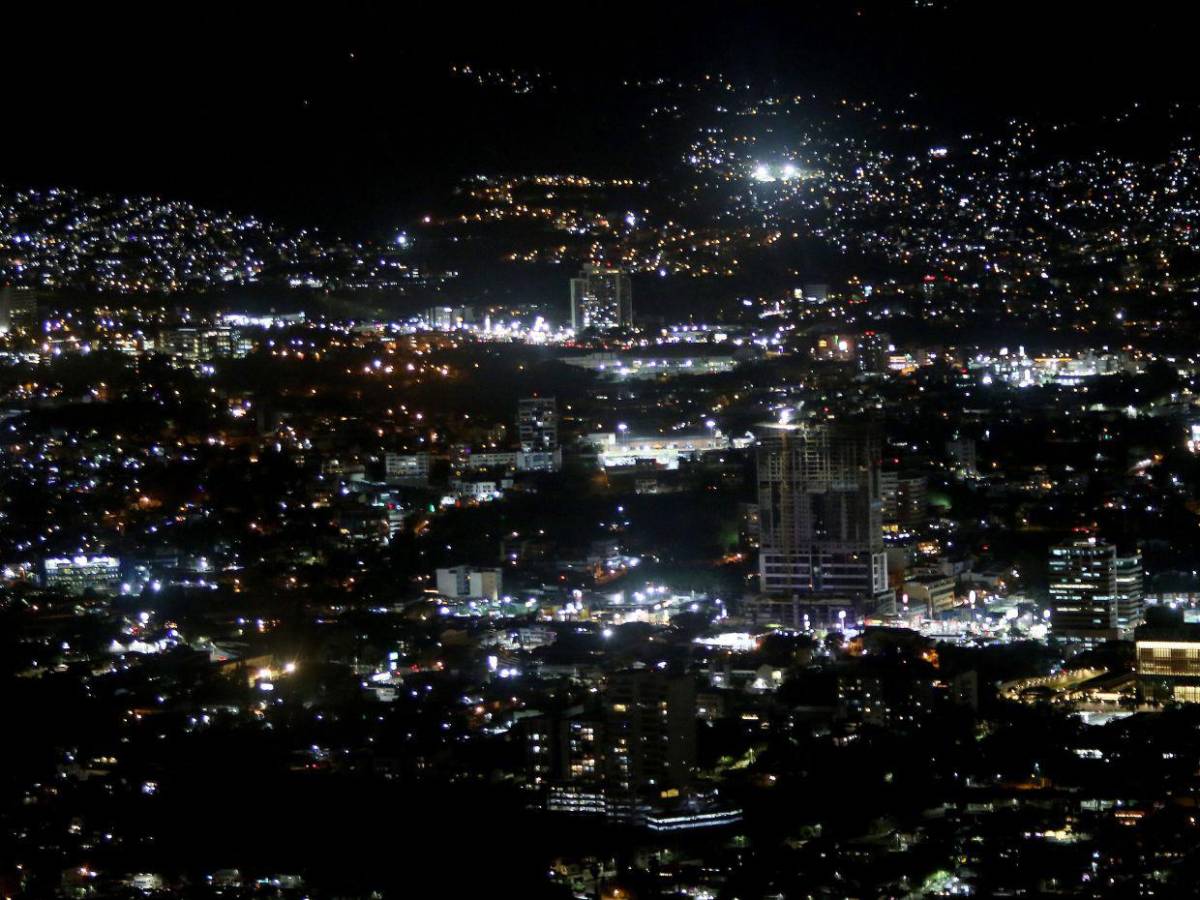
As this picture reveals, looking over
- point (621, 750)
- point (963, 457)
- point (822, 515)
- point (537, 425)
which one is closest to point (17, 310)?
point (537, 425)

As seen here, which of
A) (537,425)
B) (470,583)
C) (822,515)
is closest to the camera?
(822,515)

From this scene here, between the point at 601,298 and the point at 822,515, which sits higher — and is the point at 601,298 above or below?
above

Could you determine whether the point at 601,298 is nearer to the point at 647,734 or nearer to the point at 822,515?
the point at 822,515

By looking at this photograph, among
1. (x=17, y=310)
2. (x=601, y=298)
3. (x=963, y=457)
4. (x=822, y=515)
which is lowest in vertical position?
(x=822, y=515)

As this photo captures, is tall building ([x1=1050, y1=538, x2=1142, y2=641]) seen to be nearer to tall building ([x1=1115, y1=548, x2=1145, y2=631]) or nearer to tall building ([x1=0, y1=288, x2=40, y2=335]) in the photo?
tall building ([x1=1115, y1=548, x2=1145, y2=631])

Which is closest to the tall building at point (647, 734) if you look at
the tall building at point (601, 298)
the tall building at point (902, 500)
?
the tall building at point (902, 500)

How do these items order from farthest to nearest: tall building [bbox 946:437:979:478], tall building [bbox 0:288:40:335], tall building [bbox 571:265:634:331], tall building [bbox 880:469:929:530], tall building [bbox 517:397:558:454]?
tall building [bbox 571:265:634:331] → tall building [bbox 0:288:40:335] → tall building [bbox 517:397:558:454] → tall building [bbox 946:437:979:478] → tall building [bbox 880:469:929:530]

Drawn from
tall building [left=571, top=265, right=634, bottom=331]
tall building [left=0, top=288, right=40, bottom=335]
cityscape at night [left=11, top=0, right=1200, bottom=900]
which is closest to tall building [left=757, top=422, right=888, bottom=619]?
cityscape at night [left=11, top=0, right=1200, bottom=900]
